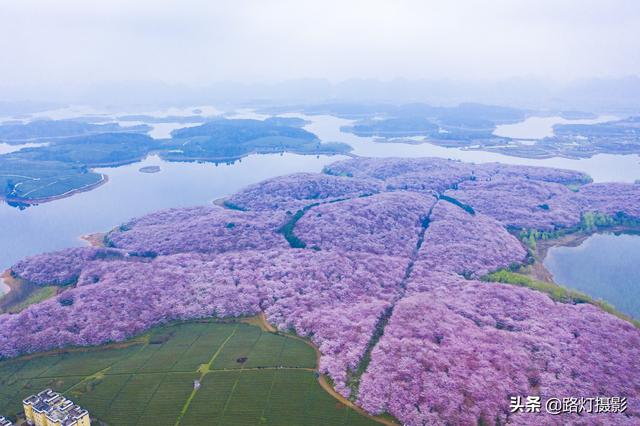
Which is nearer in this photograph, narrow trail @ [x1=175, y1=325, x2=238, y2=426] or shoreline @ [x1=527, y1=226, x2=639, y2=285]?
narrow trail @ [x1=175, y1=325, x2=238, y2=426]

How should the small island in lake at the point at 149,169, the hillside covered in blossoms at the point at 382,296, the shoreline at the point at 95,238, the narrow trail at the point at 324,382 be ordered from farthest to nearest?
1. the small island in lake at the point at 149,169
2. the shoreline at the point at 95,238
3. the hillside covered in blossoms at the point at 382,296
4. the narrow trail at the point at 324,382

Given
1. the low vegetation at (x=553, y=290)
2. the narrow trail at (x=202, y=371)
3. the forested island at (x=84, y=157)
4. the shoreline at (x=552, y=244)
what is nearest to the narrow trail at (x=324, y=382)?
the narrow trail at (x=202, y=371)

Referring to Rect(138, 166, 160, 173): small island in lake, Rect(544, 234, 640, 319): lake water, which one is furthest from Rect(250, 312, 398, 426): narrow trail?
Rect(138, 166, 160, 173): small island in lake

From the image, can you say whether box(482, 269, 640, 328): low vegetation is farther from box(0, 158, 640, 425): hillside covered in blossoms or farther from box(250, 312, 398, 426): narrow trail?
box(250, 312, 398, 426): narrow trail

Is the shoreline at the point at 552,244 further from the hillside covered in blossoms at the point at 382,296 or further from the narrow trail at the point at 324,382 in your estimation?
the narrow trail at the point at 324,382

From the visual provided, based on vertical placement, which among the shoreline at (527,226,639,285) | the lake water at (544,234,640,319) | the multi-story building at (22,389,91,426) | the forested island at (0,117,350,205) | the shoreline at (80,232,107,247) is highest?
the forested island at (0,117,350,205)

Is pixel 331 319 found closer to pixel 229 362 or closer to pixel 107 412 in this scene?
pixel 229 362

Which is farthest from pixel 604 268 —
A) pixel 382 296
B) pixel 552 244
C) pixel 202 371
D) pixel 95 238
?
pixel 95 238

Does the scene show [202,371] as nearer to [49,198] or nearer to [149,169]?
[49,198]
